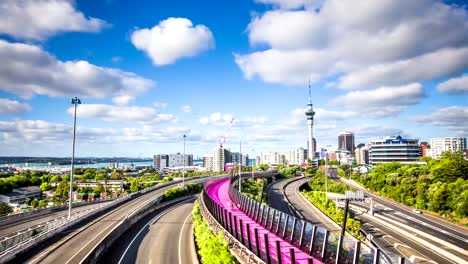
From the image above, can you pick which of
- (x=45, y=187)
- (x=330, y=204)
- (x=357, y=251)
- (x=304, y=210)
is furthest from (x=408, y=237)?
(x=45, y=187)

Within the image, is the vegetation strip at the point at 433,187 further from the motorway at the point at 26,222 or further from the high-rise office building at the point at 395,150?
the motorway at the point at 26,222

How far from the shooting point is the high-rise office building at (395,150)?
6260 inches

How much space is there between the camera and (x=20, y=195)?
10656 cm

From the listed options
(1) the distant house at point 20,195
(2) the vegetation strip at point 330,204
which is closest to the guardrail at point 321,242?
(2) the vegetation strip at point 330,204

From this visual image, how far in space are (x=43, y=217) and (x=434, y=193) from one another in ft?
255

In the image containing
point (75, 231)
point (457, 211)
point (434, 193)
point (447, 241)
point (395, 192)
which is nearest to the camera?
point (75, 231)

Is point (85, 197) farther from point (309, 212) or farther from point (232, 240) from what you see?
point (232, 240)

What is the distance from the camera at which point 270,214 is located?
23391 mm

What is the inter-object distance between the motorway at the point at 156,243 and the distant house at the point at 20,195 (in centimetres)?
7559

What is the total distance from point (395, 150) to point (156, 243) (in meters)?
159

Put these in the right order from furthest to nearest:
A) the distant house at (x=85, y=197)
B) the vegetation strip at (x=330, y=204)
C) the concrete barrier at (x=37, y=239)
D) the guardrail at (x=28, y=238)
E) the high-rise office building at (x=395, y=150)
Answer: the high-rise office building at (x=395, y=150)
the distant house at (x=85, y=197)
the vegetation strip at (x=330, y=204)
the guardrail at (x=28, y=238)
the concrete barrier at (x=37, y=239)

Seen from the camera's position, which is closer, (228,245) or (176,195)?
(228,245)

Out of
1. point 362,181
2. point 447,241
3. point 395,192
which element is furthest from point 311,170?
point 447,241

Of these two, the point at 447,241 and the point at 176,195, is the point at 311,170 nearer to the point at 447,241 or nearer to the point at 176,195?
the point at 176,195
